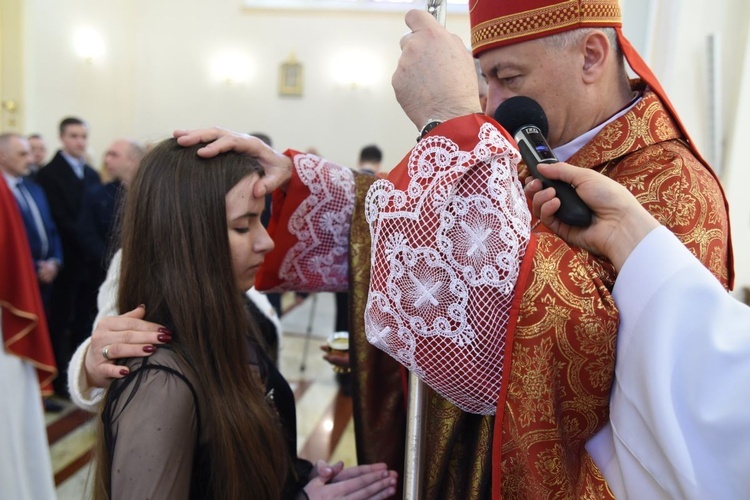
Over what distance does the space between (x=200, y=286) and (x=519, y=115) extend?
765mm

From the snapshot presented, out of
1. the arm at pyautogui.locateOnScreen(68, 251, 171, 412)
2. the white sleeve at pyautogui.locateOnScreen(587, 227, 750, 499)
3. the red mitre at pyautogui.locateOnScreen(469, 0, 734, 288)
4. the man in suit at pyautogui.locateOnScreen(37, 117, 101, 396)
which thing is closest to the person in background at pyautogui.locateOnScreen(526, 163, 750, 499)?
the white sleeve at pyautogui.locateOnScreen(587, 227, 750, 499)

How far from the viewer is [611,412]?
99 cm

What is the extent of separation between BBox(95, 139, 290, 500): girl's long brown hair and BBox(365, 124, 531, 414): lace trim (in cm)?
45

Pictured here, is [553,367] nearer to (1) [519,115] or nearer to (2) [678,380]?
(2) [678,380]

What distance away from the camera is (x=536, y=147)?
106 cm

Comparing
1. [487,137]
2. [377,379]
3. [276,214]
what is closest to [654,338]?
[487,137]

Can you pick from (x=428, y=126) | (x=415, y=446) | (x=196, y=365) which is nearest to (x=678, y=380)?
(x=415, y=446)

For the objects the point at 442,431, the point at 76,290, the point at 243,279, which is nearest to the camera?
the point at 442,431

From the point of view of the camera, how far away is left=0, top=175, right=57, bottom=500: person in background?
2422mm

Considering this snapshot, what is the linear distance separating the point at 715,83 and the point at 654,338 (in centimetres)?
305

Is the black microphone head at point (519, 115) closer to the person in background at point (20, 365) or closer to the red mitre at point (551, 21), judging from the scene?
the red mitre at point (551, 21)

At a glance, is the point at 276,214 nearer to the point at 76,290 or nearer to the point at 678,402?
the point at 678,402

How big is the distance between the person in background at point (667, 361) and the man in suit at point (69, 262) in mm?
4616

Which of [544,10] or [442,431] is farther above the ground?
[544,10]
